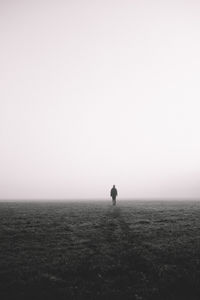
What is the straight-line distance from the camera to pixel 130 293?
1320 cm

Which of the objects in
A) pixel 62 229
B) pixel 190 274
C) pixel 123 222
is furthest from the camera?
pixel 123 222

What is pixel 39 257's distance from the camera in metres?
18.5

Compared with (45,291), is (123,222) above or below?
above

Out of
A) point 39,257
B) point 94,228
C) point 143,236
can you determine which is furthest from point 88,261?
point 94,228

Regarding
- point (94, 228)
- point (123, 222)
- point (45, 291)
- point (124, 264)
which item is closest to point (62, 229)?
point (94, 228)

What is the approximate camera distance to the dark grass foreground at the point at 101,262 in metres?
13.5

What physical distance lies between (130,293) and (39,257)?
720cm

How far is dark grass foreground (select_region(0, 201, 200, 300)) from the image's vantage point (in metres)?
13.5

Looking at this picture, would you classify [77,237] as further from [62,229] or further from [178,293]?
[178,293]

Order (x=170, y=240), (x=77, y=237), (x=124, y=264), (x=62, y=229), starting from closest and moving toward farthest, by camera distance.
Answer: (x=124, y=264)
(x=170, y=240)
(x=77, y=237)
(x=62, y=229)

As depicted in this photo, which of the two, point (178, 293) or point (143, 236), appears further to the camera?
point (143, 236)

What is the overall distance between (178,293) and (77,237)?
11810 millimetres

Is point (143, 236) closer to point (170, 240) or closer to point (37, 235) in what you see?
point (170, 240)

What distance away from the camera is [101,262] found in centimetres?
1722
